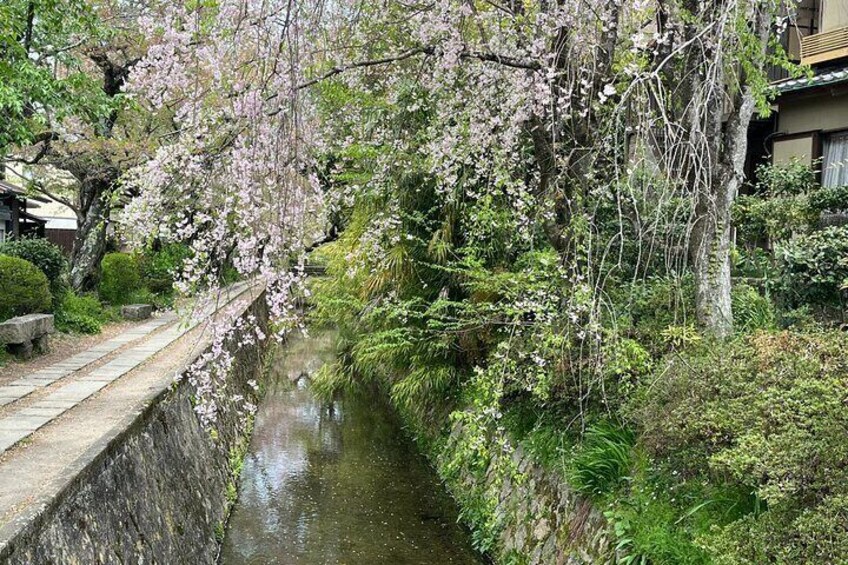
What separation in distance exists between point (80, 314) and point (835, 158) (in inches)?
561

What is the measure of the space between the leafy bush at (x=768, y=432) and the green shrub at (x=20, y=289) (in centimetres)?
951

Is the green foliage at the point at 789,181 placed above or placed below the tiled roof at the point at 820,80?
below

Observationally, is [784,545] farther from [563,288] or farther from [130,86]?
[130,86]

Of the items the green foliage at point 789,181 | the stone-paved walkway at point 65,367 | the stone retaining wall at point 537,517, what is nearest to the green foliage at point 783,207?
the green foliage at point 789,181

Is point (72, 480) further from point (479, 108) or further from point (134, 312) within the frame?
point (134, 312)

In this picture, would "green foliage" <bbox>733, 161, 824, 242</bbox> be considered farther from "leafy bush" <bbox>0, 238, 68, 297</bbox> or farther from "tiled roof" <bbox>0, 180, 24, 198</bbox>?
"tiled roof" <bbox>0, 180, 24, 198</bbox>

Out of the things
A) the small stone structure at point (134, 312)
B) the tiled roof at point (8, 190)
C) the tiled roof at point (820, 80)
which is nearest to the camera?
the tiled roof at point (820, 80)

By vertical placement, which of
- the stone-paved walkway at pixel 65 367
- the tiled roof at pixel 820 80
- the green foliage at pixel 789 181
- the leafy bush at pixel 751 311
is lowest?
the stone-paved walkway at pixel 65 367

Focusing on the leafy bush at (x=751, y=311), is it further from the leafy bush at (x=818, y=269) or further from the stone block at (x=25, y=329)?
the stone block at (x=25, y=329)

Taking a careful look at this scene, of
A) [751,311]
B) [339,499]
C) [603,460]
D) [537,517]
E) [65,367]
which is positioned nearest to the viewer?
[603,460]

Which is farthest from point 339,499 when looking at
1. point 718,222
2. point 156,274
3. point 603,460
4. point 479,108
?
point 156,274

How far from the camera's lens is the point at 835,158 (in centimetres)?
1214

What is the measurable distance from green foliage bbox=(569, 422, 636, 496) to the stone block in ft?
25.1

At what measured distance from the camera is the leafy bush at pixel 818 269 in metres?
6.86
